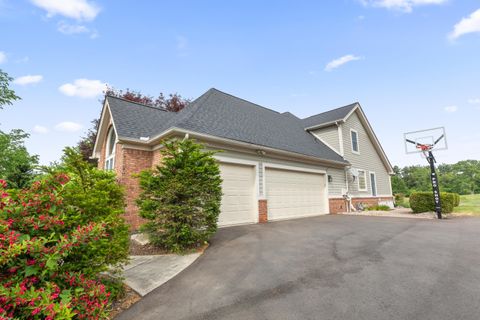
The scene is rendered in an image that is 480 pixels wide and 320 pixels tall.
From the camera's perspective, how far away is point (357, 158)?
50.0ft

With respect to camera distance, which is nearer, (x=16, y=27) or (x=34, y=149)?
(x=16, y=27)

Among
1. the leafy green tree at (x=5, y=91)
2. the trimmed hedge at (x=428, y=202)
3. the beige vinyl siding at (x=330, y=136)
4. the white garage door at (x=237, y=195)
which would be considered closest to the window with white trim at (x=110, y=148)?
the white garage door at (x=237, y=195)

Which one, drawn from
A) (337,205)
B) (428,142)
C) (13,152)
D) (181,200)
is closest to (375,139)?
(428,142)

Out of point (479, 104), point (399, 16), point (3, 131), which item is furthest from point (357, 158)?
point (3, 131)

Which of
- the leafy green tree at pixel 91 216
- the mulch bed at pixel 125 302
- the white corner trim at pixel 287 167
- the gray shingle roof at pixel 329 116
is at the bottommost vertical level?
the mulch bed at pixel 125 302

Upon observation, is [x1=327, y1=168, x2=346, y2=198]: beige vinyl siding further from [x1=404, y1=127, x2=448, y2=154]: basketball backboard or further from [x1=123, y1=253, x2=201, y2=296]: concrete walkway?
[x1=123, y1=253, x2=201, y2=296]: concrete walkway

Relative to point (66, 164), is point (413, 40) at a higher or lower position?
higher

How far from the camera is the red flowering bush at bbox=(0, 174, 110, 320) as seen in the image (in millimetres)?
1870

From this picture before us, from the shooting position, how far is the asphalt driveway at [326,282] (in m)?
2.57

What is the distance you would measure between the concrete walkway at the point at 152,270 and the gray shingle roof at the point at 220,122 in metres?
4.12

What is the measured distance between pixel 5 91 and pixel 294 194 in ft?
72.5

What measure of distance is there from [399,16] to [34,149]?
3018cm

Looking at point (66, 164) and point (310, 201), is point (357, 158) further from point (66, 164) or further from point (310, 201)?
point (66, 164)

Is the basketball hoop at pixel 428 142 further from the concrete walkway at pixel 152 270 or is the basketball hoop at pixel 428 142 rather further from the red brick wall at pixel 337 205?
the concrete walkway at pixel 152 270
